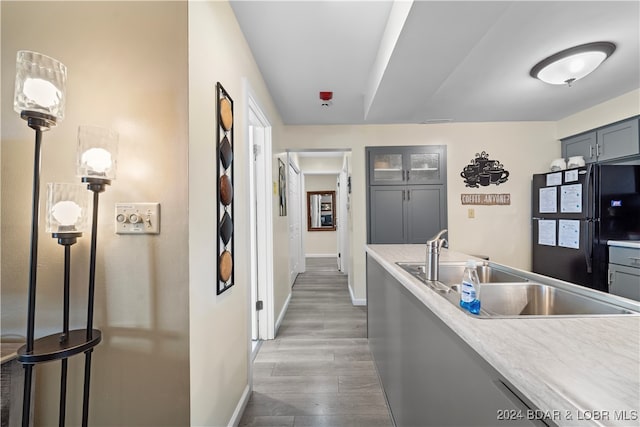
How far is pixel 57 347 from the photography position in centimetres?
92

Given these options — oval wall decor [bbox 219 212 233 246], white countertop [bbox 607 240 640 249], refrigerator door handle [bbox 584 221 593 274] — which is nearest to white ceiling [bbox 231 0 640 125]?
oval wall decor [bbox 219 212 233 246]

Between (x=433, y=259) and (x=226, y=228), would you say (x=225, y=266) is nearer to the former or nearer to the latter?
(x=226, y=228)

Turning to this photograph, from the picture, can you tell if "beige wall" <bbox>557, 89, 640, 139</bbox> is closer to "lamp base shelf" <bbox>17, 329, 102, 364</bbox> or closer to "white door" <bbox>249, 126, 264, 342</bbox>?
"white door" <bbox>249, 126, 264, 342</bbox>

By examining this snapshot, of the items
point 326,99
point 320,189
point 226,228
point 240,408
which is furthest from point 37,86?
point 320,189

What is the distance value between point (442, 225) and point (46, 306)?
3.78 meters

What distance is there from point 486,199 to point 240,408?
3610mm

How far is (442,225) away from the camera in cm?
385

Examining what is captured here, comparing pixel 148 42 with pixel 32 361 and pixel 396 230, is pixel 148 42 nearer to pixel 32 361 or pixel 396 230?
pixel 32 361

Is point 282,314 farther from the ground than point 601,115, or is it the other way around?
point 601,115

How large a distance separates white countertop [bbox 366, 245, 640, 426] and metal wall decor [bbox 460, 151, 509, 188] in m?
3.27

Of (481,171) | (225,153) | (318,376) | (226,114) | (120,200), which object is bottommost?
(318,376)

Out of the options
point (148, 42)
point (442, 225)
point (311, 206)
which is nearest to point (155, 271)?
point (148, 42)

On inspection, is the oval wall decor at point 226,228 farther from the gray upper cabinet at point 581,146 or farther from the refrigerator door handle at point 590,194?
the gray upper cabinet at point 581,146

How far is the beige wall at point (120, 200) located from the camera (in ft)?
3.69
